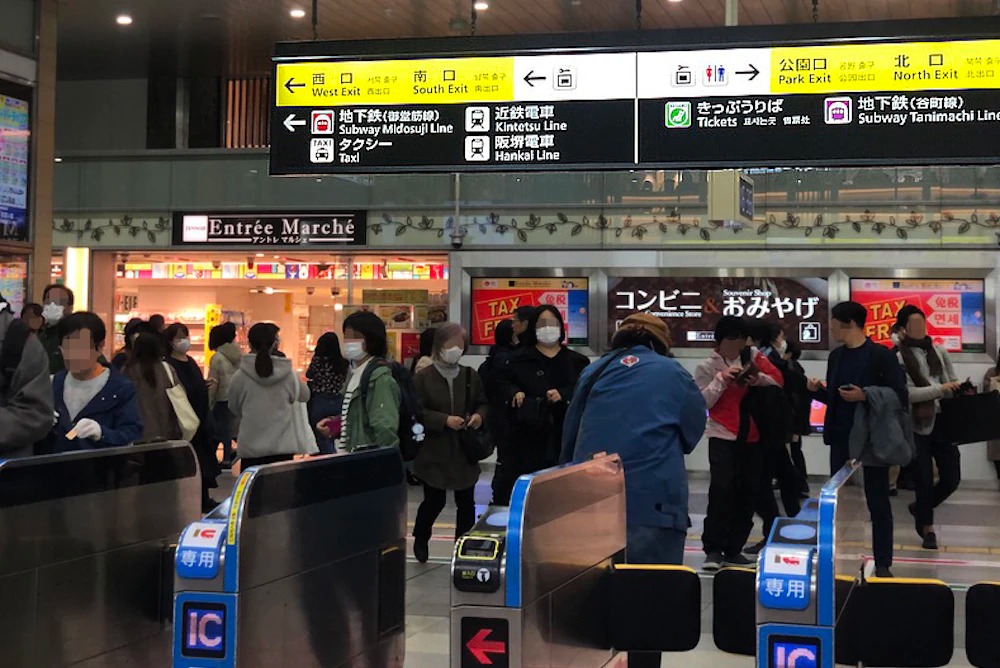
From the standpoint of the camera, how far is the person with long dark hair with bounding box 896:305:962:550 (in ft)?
27.4

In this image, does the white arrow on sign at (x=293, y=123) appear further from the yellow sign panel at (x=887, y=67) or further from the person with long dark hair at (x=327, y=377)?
the yellow sign panel at (x=887, y=67)

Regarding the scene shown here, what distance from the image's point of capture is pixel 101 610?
14.1 feet

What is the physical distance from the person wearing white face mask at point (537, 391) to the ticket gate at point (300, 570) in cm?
226

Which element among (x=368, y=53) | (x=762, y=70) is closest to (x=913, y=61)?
(x=762, y=70)

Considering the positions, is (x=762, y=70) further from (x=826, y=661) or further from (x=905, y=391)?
(x=826, y=661)

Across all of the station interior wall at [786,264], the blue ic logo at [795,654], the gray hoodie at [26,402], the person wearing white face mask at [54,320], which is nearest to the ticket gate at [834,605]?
the blue ic logo at [795,654]

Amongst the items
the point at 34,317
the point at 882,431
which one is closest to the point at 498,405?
the point at 882,431

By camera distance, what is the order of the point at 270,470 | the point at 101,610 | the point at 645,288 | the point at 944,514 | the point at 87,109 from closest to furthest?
the point at 270,470, the point at 101,610, the point at 944,514, the point at 645,288, the point at 87,109

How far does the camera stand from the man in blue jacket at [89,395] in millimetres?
5426

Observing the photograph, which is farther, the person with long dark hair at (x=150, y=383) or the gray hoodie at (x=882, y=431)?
the person with long dark hair at (x=150, y=383)

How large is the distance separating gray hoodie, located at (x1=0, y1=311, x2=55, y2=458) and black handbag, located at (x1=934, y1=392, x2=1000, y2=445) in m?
6.04

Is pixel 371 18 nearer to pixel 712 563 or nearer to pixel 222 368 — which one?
pixel 222 368

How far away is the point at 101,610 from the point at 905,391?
4598 mm

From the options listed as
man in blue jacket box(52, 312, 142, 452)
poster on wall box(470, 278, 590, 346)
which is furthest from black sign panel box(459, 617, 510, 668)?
poster on wall box(470, 278, 590, 346)
